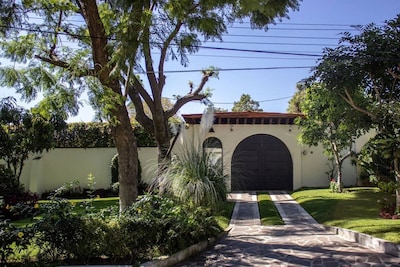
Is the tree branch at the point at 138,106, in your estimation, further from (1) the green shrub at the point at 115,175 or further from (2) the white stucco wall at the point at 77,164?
(2) the white stucco wall at the point at 77,164

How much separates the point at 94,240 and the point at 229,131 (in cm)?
1313

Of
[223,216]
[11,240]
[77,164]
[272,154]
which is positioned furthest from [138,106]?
[272,154]

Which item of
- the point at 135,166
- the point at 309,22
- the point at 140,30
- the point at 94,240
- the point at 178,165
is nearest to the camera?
the point at 94,240

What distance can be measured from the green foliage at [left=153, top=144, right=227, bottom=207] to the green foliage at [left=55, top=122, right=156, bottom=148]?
9.11 metres

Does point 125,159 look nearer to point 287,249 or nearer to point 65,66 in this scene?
point 65,66

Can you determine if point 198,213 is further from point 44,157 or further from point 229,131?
point 44,157

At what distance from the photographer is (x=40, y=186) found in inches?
655

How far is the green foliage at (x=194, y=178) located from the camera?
24.4 feet

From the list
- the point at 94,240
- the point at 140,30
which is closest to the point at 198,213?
the point at 94,240

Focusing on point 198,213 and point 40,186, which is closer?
point 198,213

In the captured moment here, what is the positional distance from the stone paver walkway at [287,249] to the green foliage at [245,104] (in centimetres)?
3151

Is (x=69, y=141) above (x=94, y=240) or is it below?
above

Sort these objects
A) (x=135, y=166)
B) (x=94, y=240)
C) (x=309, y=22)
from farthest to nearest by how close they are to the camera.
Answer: (x=309, y=22), (x=135, y=166), (x=94, y=240)

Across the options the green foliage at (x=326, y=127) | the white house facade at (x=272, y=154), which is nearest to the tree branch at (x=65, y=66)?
the green foliage at (x=326, y=127)
